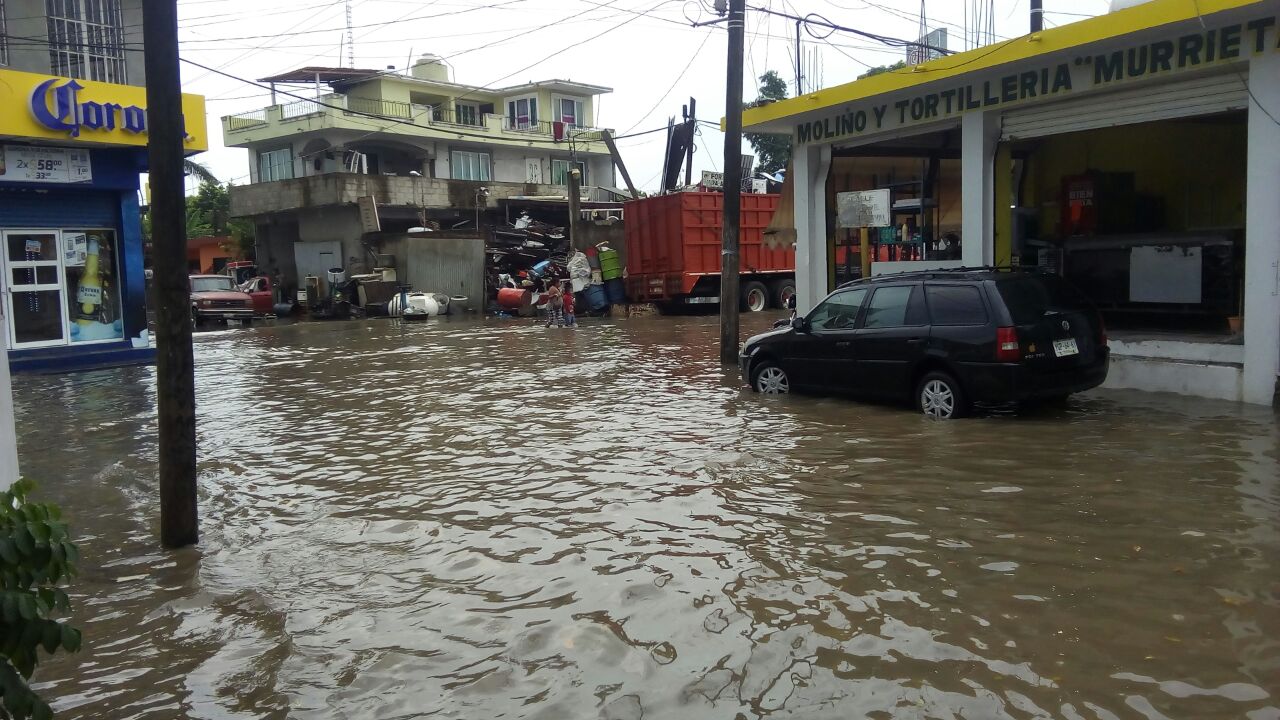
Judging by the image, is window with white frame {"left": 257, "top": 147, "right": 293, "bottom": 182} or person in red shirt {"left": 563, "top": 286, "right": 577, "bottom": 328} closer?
person in red shirt {"left": 563, "top": 286, "right": 577, "bottom": 328}

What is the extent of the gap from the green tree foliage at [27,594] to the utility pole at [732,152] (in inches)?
468

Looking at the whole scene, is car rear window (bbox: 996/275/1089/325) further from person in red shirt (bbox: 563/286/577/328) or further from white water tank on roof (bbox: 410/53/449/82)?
white water tank on roof (bbox: 410/53/449/82)

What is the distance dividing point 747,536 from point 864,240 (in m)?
12.1

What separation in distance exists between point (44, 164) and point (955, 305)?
15066 millimetres

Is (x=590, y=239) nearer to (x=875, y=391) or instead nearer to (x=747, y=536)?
(x=875, y=391)

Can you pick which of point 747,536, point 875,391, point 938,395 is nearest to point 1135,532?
point 747,536

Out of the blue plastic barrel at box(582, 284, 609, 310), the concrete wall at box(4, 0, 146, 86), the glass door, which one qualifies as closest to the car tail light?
the concrete wall at box(4, 0, 146, 86)

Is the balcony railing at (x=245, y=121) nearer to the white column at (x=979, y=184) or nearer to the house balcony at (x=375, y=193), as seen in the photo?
the house balcony at (x=375, y=193)

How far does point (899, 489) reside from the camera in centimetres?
718

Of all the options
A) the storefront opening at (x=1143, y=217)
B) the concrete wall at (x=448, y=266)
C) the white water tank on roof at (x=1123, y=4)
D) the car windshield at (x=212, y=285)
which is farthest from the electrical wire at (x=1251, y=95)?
the car windshield at (x=212, y=285)

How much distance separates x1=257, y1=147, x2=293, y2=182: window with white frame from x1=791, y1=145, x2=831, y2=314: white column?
3533 cm

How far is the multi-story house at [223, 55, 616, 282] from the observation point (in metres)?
38.8

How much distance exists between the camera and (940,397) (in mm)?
9836

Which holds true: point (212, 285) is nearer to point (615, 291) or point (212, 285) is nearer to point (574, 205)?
point (574, 205)
